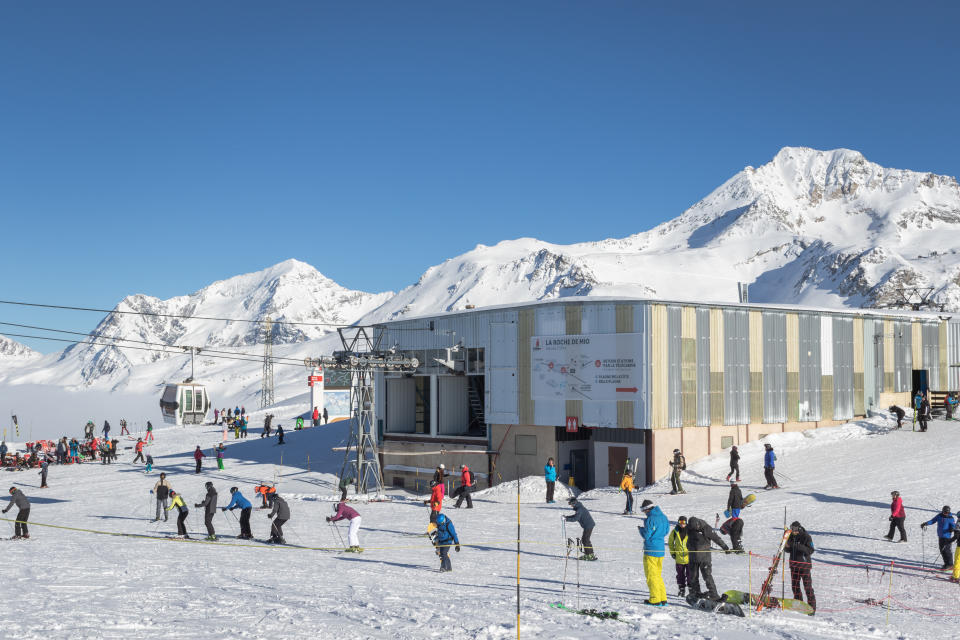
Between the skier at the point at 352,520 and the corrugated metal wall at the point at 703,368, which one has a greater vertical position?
the corrugated metal wall at the point at 703,368

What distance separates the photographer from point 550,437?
36.2 meters

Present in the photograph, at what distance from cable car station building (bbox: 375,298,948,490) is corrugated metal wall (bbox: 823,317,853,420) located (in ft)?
0.22

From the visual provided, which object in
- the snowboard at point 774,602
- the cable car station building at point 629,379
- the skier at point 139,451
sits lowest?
the skier at point 139,451

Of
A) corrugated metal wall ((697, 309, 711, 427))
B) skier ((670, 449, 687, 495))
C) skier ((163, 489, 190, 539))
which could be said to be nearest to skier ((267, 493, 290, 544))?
skier ((163, 489, 190, 539))

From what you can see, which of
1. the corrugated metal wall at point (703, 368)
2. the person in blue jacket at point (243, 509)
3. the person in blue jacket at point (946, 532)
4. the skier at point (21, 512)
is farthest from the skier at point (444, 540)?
the corrugated metal wall at point (703, 368)

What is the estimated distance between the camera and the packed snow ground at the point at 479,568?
39.6ft

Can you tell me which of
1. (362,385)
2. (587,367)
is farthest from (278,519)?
(587,367)

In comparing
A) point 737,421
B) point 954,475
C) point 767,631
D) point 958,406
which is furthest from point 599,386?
point 767,631

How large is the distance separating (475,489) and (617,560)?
810 inches

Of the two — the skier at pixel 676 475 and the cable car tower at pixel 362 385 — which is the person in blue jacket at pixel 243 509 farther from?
the skier at pixel 676 475

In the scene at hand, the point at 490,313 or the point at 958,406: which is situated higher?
the point at 490,313

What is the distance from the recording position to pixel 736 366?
35.9m

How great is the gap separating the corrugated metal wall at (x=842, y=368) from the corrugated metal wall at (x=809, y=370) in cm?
107

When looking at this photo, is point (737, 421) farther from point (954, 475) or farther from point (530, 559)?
point (530, 559)
